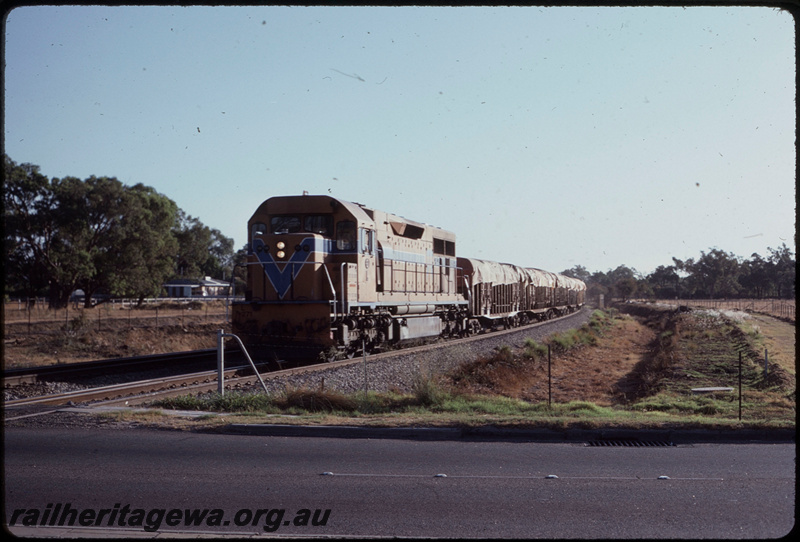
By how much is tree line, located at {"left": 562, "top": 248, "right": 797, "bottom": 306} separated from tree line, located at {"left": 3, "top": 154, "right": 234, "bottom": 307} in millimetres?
46640

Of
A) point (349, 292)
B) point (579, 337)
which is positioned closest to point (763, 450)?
point (349, 292)

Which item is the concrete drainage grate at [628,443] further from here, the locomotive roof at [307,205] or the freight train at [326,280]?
the locomotive roof at [307,205]

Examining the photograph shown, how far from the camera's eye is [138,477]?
7.11 m

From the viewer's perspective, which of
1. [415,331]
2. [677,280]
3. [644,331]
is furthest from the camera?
[677,280]

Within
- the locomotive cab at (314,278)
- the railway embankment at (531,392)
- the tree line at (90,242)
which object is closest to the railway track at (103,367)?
the locomotive cab at (314,278)

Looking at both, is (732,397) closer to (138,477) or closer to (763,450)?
(763,450)

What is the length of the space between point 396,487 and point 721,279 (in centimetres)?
7118

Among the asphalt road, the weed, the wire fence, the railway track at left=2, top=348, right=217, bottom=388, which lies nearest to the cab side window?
the railway track at left=2, top=348, right=217, bottom=388

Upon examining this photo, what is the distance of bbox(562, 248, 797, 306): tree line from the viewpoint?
5502 centimetres

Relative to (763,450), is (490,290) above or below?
above

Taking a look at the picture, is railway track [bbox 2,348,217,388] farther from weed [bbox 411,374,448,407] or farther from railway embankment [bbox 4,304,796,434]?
weed [bbox 411,374,448,407]

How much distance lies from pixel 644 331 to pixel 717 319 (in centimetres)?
779

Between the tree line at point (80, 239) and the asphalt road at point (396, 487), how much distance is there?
139ft

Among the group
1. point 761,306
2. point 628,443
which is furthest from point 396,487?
point 761,306
